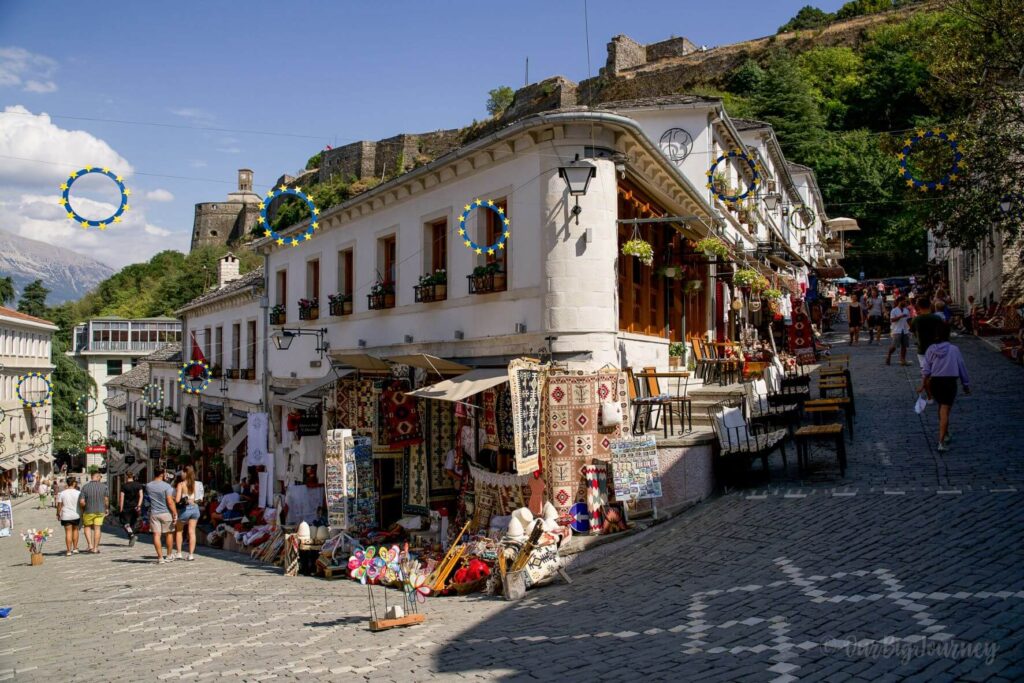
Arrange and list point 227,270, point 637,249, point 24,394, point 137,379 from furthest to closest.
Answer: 1. point 24,394
2. point 137,379
3. point 227,270
4. point 637,249

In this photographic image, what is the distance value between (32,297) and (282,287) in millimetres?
59107

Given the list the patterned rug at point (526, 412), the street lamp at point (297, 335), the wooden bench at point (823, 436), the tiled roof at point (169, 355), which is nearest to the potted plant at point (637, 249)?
the patterned rug at point (526, 412)

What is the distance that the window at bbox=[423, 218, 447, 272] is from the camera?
14672 millimetres

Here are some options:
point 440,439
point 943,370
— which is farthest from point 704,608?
point 440,439

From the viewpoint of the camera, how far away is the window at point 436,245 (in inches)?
578

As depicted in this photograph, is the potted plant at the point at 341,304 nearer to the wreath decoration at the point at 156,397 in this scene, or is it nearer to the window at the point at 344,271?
the window at the point at 344,271

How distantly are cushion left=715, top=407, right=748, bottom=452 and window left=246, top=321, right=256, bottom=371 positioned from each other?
52.3 ft

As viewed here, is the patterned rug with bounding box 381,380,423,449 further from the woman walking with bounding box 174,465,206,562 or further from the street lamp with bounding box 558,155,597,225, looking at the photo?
the street lamp with bounding box 558,155,597,225

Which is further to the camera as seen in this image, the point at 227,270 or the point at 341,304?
the point at 227,270

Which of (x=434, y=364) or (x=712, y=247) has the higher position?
(x=712, y=247)

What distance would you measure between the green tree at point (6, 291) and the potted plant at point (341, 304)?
5087 cm

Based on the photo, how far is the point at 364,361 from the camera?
13.8 metres

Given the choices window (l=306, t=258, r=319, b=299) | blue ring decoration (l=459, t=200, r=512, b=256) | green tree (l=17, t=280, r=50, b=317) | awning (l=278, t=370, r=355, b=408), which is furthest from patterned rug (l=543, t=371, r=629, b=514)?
green tree (l=17, t=280, r=50, b=317)

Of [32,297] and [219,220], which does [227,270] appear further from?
[219,220]
